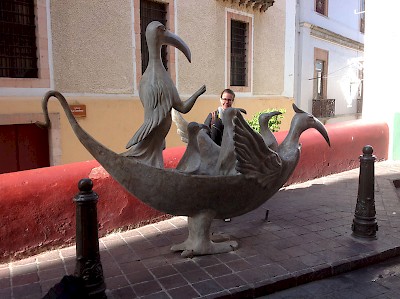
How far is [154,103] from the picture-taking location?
3691 mm

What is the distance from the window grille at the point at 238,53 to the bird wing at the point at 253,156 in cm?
991

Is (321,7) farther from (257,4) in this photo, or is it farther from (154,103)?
(154,103)

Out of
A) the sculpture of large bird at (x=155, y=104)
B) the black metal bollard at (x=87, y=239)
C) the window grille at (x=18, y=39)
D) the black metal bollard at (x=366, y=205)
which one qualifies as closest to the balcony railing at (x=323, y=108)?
the window grille at (x=18, y=39)

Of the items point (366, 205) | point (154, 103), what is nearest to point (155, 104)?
point (154, 103)

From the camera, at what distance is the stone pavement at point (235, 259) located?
3449 millimetres

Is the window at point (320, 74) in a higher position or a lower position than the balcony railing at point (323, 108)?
higher

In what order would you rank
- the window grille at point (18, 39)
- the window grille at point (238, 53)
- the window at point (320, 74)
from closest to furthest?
the window grille at point (18, 39), the window grille at point (238, 53), the window at point (320, 74)

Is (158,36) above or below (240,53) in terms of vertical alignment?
below

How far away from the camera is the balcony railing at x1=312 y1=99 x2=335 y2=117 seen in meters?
19.4

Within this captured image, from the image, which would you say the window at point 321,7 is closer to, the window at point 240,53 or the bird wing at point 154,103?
the window at point 240,53

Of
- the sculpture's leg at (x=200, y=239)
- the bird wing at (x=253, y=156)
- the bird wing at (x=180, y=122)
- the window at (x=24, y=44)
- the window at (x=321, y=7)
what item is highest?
the window at (x=321, y=7)

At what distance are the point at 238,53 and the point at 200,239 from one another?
35.6 ft

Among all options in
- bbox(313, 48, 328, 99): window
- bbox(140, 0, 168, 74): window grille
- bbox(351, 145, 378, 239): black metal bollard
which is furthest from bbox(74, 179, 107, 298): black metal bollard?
bbox(313, 48, 328, 99): window

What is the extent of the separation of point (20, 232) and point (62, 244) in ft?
1.65
